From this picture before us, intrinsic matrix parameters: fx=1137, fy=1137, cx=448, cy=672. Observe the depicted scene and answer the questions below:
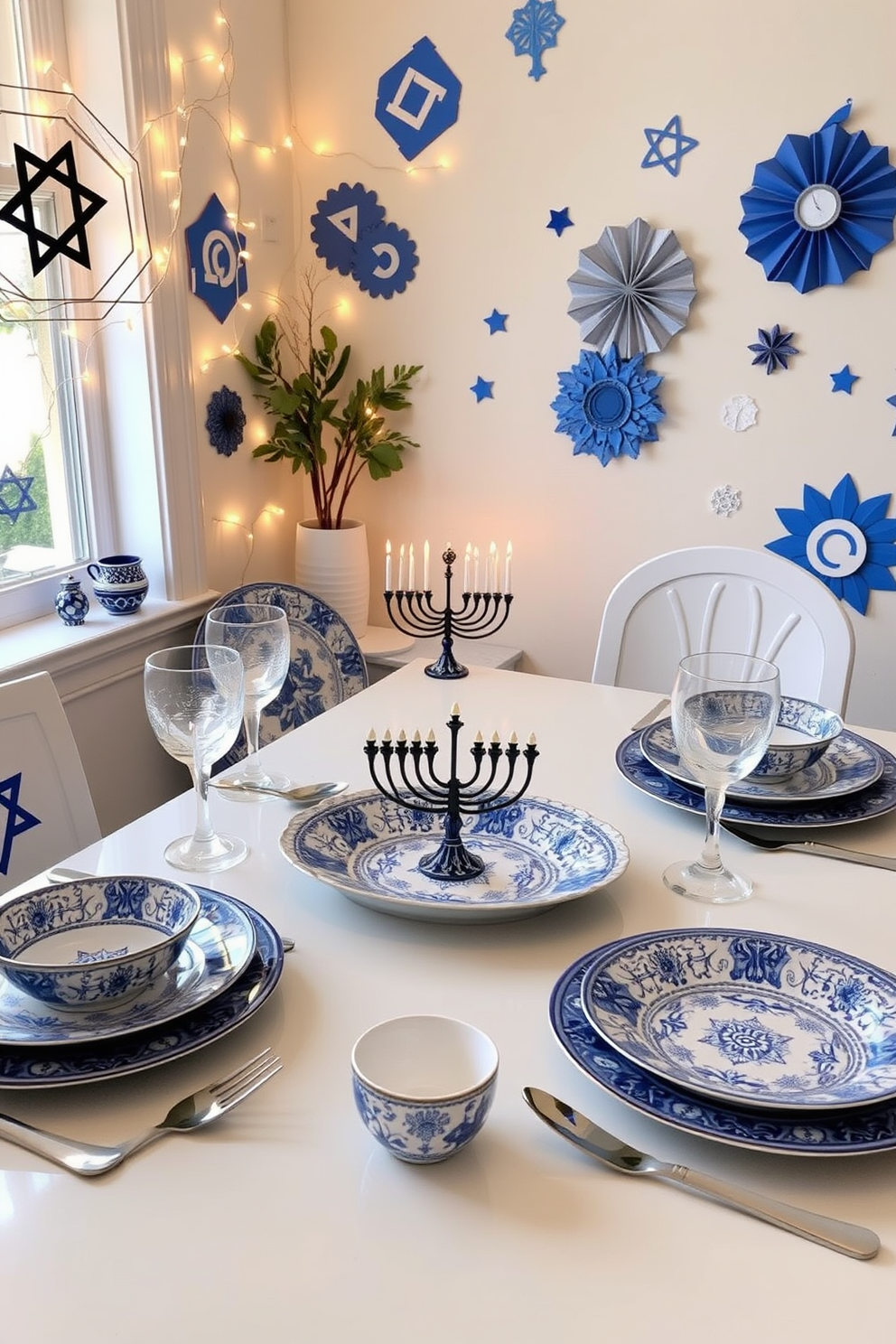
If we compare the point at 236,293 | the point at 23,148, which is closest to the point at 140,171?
the point at 23,148

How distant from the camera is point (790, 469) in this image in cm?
234

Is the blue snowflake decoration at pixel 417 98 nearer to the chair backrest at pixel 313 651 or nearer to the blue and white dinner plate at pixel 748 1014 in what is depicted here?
the chair backrest at pixel 313 651

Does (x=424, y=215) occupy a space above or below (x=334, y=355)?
above

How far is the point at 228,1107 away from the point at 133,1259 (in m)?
0.13

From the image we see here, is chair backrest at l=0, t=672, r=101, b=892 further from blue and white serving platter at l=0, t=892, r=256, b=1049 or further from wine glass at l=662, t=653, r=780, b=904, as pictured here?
wine glass at l=662, t=653, r=780, b=904

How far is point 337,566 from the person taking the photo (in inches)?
104

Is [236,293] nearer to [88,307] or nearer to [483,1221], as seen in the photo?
[88,307]

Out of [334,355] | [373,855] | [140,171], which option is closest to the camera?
[373,855]

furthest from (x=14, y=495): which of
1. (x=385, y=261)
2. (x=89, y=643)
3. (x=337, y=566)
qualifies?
(x=385, y=261)

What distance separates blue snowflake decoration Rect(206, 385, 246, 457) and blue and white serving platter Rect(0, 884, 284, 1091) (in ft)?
5.84

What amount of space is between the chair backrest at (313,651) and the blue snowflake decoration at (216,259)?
24.7 inches

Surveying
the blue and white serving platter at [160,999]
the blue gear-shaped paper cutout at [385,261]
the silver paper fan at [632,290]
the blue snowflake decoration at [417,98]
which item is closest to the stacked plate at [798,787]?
the blue and white serving platter at [160,999]

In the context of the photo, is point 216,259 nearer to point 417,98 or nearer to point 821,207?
point 417,98

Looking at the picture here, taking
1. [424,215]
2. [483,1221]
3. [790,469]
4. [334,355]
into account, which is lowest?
[483,1221]
